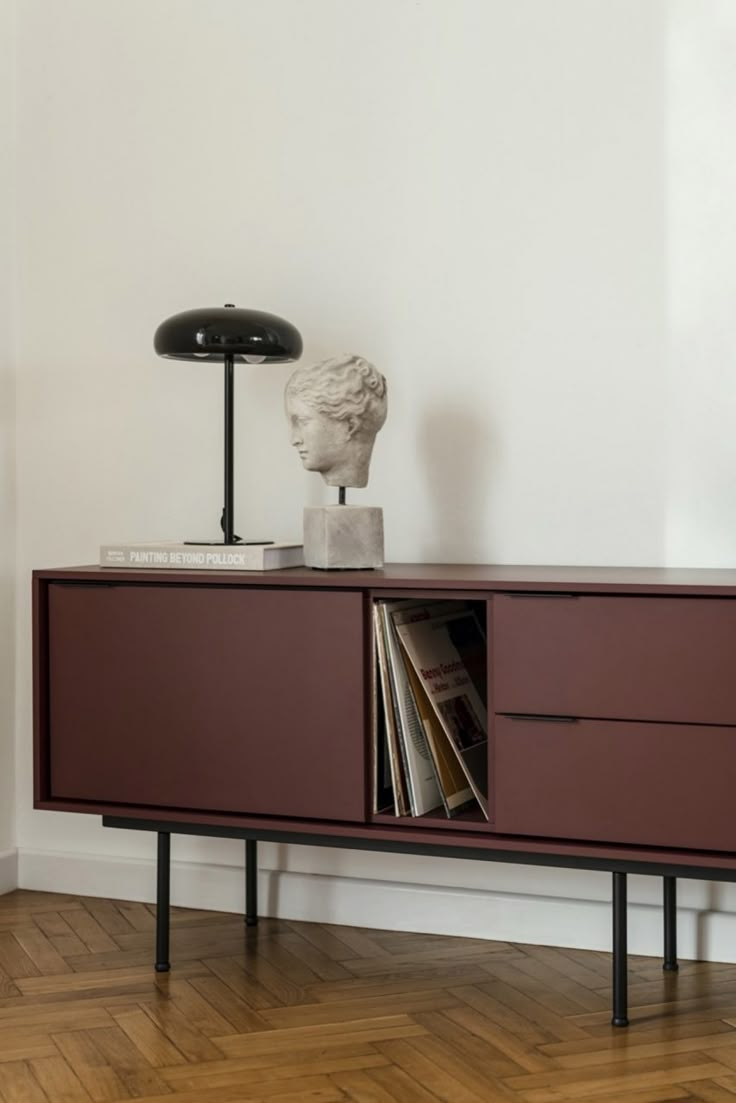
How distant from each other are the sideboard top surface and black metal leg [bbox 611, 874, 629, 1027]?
52 cm

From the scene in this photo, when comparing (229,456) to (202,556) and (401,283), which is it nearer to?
(202,556)

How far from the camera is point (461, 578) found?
2355 millimetres

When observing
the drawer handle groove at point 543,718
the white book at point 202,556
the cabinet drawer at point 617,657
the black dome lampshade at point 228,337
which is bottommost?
the drawer handle groove at point 543,718

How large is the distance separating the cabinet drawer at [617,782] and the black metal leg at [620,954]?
0.14 meters

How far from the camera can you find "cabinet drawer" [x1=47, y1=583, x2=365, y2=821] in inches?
95.7

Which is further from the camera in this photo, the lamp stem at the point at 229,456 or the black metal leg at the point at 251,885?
the black metal leg at the point at 251,885

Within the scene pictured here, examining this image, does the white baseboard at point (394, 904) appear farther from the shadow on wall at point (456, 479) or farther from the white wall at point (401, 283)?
Result: the shadow on wall at point (456, 479)

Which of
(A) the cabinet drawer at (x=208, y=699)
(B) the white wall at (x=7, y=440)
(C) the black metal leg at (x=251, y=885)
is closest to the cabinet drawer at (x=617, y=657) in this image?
(A) the cabinet drawer at (x=208, y=699)

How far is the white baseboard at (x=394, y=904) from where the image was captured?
2707 millimetres

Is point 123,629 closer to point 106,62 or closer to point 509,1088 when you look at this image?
point 509,1088

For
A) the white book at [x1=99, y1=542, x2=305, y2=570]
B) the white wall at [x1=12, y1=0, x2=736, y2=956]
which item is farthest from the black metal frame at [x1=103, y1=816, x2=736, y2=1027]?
the white book at [x1=99, y1=542, x2=305, y2=570]

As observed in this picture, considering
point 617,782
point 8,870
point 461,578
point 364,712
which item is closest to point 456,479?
point 461,578

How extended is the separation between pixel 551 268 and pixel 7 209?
1.34 meters

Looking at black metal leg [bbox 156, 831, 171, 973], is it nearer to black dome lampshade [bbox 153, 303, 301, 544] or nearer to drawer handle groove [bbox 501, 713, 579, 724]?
black dome lampshade [bbox 153, 303, 301, 544]
